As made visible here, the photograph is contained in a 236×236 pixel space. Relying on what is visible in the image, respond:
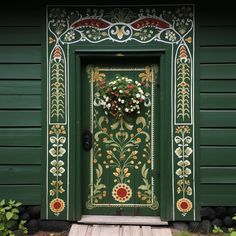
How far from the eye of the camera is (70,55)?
450cm

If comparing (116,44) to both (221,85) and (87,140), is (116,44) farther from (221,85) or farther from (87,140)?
→ (221,85)

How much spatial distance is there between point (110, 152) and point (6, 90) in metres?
1.39

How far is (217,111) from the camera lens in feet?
14.6

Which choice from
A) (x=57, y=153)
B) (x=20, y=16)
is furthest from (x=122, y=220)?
(x=20, y=16)

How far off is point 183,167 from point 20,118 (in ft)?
6.31

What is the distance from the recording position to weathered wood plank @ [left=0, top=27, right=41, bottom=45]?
450 cm

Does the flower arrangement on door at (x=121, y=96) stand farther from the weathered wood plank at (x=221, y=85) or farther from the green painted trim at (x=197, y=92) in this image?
the weathered wood plank at (x=221, y=85)

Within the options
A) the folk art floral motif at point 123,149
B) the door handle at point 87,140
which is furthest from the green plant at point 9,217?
the door handle at point 87,140

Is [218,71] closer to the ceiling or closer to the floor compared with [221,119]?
closer to the ceiling

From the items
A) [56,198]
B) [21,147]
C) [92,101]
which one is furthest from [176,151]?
[21,147]

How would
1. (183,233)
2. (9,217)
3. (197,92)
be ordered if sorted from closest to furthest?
1. (9,217)
2. (183,233)
3. (197,92)

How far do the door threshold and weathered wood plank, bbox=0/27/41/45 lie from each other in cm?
209

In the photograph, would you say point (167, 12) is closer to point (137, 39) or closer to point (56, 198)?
point (137, 39)

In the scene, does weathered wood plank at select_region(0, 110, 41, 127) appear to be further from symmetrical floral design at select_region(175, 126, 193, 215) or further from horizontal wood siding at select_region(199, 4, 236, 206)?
horizontal wood siding at select_region(199, 4, 236, 206)
